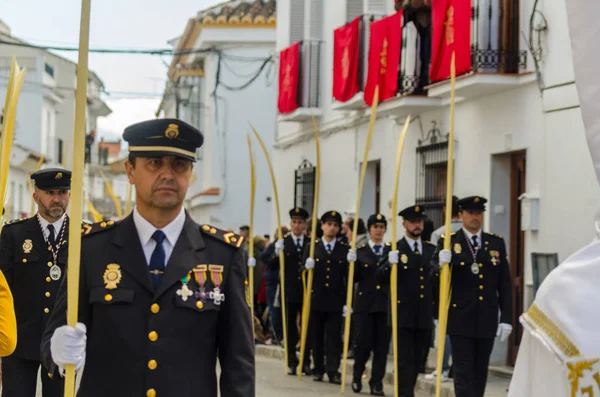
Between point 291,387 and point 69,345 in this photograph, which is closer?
point 69,345

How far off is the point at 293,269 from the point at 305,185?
28.6 feet

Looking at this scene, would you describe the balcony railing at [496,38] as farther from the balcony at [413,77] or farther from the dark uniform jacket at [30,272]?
the dark uniform jacket at [30,272]

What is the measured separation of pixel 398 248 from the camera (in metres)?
12.6

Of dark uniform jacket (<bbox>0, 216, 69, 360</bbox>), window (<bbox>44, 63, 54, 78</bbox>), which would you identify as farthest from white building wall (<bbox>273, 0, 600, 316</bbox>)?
window (<bbox>44, 63, 54, 78</bbox>)

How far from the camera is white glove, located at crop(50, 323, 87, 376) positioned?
436 cm

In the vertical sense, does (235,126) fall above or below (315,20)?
below

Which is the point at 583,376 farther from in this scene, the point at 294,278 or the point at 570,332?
the point at 294,278

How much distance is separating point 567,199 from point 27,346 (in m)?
7.29

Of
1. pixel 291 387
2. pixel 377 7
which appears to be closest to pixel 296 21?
pixel 377 7

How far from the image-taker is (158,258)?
184 inches

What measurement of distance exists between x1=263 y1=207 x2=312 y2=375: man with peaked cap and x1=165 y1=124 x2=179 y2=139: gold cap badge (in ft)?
34.5

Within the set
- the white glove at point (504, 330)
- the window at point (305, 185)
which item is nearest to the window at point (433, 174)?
the window at point (305, 185)

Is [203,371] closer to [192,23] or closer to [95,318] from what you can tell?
[95,318]

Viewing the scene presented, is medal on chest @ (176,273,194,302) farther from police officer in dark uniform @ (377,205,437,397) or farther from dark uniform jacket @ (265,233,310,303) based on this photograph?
dark uniform jacket @ (265,233,310,303)
